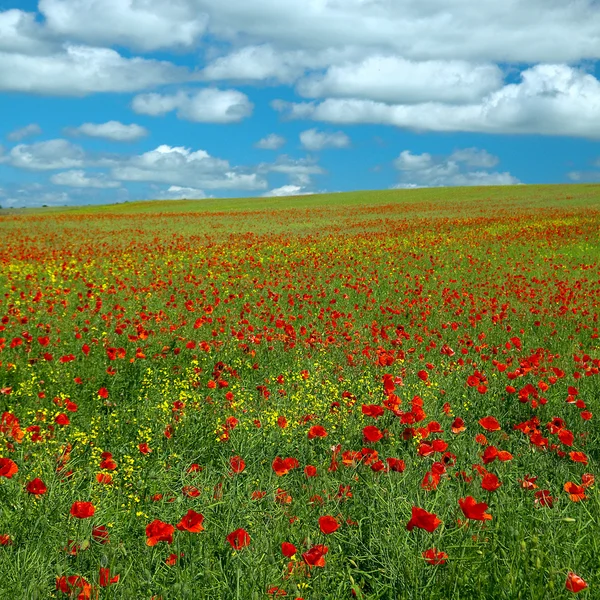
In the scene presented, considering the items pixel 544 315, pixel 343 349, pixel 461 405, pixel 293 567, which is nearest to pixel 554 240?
pixel 544 315

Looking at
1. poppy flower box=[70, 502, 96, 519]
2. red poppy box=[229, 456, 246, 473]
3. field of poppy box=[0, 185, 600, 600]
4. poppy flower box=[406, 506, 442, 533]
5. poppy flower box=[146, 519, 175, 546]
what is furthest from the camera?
red poppy box=[229, 456, 246, 473]

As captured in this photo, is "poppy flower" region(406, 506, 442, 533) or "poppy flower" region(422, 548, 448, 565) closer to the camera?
"poppy flower" region(406, 506, 442, 533)

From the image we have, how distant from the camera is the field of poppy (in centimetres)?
248

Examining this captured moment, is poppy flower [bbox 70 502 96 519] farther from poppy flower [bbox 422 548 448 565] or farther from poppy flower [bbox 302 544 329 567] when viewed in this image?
poppy flower [bbox 422 548 448 565]

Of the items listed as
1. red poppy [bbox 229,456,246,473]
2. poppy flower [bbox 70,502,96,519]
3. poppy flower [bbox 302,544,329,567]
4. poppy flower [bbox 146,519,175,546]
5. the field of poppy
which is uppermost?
poppy flower [bbox 70,502,96,519]

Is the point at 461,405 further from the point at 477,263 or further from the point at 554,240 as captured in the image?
the point at 554,240

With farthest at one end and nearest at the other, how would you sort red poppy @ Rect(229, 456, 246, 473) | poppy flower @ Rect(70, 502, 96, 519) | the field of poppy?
red poppy @ Rect(229, 456, 246, 473) < the field of poppy < poppy flower @ Rect(70, 502, 96, 519)

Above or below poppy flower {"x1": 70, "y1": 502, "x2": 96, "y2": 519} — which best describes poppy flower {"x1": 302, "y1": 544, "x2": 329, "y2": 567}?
below

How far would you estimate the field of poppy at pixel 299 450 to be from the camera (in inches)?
97.7

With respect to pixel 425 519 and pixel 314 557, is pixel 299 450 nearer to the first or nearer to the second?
pixel 314 557

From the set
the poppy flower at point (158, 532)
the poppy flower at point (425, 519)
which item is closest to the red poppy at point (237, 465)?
the poppy flower at point (158, 532)

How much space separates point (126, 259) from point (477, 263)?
988 centimetres

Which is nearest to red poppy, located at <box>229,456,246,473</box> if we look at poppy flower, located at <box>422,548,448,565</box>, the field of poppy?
the field of poppy

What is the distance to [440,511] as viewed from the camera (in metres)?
2.96
